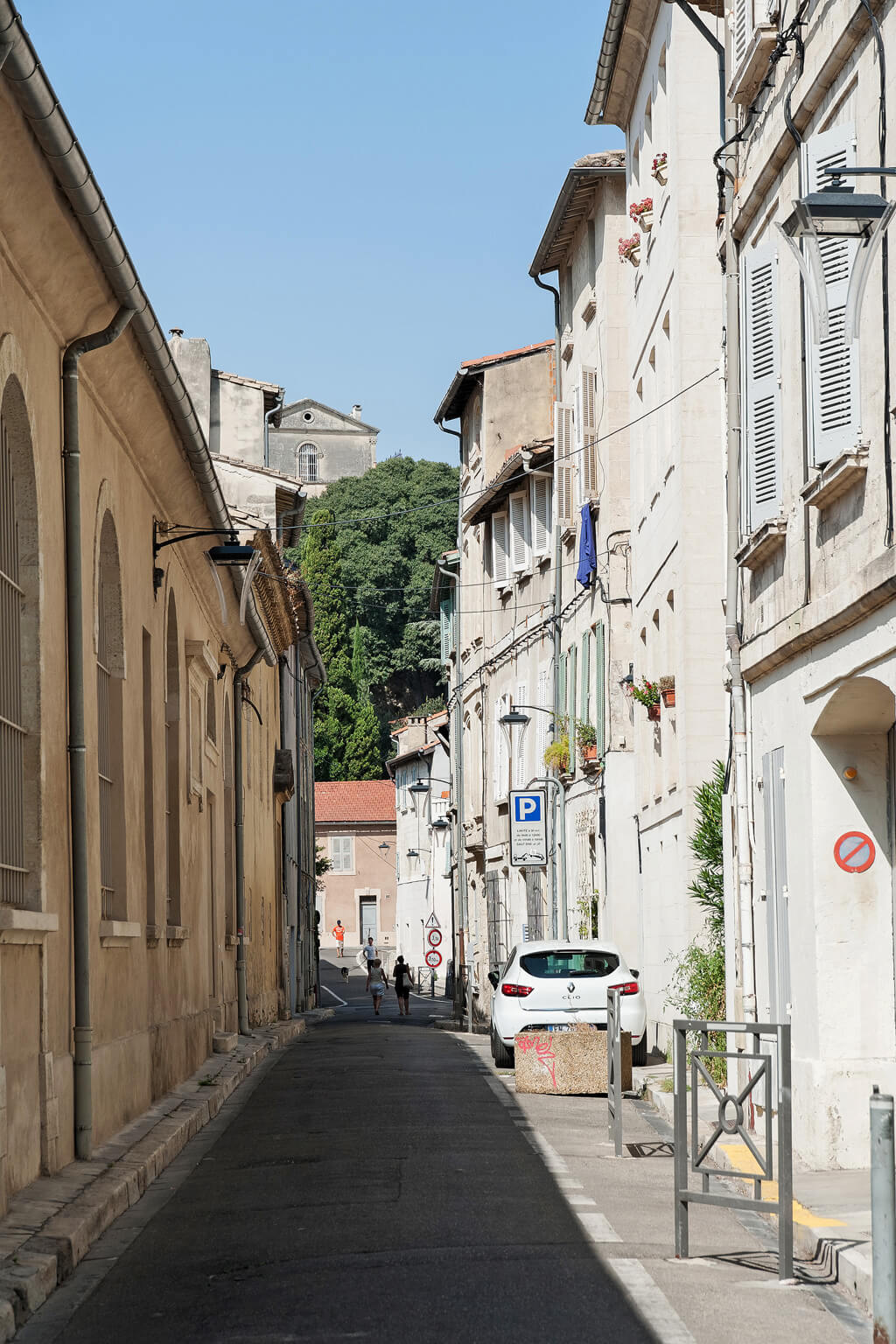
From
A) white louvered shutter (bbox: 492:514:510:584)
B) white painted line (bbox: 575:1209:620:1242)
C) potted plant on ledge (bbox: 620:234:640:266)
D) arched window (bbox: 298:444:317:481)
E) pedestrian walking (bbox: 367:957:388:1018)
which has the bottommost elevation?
pedestrian walking (bbox: 367:957:388:1018)

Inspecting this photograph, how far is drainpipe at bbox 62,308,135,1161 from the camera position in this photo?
11969 mm

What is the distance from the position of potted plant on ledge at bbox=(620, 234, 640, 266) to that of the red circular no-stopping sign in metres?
14.8

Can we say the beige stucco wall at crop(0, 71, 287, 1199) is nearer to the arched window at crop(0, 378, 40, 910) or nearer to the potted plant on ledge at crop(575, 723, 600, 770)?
the arched window at crop(0, 378, 40, 910)

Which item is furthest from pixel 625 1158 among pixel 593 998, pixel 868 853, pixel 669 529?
pixel 669 529

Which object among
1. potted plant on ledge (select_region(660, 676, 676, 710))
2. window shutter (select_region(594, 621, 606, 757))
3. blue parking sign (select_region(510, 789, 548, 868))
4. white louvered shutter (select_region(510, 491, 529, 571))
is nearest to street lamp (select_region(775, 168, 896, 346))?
potted plant on ledge (select_region(660, 676, 676, 710))

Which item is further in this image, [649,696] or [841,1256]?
[649,696]

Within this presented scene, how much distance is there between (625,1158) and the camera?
1319 cm

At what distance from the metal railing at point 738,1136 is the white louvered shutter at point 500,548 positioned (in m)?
30.4

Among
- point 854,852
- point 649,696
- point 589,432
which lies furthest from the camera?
point 589,432

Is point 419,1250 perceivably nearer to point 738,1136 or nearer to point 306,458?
point 738,1136

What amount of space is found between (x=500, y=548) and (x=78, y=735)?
93.1 ft

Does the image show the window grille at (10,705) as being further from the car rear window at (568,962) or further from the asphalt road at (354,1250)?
the car rear window at (568,962)

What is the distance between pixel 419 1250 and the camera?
8.91m

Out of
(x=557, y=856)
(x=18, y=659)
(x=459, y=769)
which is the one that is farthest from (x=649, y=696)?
(x=459, y=769)
